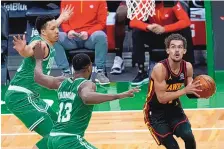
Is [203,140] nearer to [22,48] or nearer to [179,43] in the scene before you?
[179,43]

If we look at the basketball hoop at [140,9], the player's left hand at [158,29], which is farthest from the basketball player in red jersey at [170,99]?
the basketball hoop at [140,9]

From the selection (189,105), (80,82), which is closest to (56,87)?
(80,82)

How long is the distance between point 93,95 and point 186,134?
1.21 meters

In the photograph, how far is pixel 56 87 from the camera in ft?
19.7

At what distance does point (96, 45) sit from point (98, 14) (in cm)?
56

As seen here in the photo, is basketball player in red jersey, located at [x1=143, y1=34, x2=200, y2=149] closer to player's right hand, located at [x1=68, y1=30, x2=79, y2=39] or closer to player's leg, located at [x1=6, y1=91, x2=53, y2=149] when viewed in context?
player's leg, located at [x1=6, y1=91, x2=53, y2=149]

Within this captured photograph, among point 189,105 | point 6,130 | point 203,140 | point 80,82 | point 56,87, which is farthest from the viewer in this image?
point 189,105

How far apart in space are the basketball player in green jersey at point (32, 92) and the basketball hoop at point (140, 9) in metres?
3.67

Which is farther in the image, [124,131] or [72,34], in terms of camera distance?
[72,34]

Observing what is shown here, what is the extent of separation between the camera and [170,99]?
6113 mm

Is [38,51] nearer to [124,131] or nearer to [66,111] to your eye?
[66,111]

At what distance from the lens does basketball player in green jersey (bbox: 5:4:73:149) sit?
6.42 m

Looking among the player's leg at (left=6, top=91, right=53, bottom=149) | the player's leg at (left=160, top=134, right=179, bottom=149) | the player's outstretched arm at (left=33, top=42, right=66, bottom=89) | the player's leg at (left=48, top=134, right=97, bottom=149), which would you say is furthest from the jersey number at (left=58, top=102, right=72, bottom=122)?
the player's leg at (left=160, top=134, right=179, bottom=149)

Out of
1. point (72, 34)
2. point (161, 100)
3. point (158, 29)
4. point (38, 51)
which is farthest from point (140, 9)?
point (161, 100)
